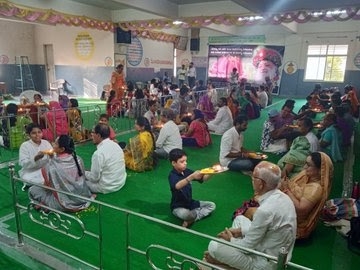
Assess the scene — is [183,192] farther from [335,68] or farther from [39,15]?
[335,68]

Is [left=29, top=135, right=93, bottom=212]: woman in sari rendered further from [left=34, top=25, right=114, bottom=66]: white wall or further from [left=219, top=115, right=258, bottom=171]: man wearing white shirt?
[left=34, top=25, right=114, bottom=66]: white wall

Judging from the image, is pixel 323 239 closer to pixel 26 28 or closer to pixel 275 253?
pixel 275 253

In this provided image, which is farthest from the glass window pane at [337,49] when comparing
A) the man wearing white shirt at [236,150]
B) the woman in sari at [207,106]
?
the man wearing white shirt at [236,150]

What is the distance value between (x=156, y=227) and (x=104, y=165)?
1070 mm

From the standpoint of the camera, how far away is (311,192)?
266 centimetres

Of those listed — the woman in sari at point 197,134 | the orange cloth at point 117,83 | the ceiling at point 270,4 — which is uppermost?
the ceiling at point 270,4

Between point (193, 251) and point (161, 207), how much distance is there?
0.89 metres

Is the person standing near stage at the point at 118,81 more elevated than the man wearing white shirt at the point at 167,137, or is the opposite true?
the person standing near stage at the point at 118,81

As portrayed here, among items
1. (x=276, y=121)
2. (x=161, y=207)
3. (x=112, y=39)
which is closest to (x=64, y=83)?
(x=112, y=39)

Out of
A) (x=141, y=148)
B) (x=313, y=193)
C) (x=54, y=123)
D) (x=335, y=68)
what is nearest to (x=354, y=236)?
(x=313, y=193)

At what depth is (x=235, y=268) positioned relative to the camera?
1927 mm

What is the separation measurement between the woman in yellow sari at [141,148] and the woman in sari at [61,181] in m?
1.23

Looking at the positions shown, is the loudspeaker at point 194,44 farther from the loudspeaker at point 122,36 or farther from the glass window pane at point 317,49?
the glass window pane at point 317,49

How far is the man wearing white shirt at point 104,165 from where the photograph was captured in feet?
11.6
